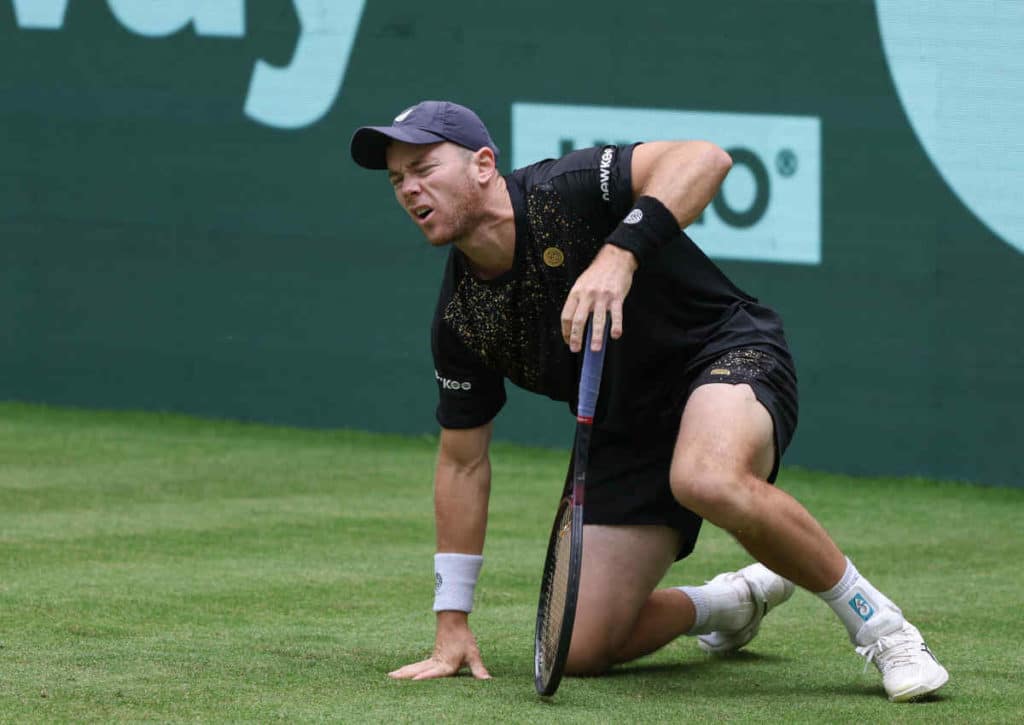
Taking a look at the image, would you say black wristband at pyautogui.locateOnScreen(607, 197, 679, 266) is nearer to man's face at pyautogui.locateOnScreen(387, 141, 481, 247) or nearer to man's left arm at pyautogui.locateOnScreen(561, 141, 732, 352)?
man's left arm at pyautogui.locateOnScreen(561, 141, 732, 352)

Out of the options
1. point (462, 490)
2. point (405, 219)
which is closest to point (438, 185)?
point (462, 490)

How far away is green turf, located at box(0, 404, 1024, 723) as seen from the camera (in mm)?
4121

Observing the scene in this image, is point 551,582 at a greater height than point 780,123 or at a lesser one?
lesser

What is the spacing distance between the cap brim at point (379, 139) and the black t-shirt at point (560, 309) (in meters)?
0.29

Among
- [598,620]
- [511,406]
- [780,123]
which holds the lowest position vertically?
[511,406]

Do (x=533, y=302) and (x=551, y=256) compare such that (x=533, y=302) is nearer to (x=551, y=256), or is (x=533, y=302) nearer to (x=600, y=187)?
(x=551, y=256)

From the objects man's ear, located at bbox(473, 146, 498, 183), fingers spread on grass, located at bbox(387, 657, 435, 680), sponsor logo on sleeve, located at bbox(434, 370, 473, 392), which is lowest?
fingers spread on grass, located at bbox(387, 657, 435, 680)

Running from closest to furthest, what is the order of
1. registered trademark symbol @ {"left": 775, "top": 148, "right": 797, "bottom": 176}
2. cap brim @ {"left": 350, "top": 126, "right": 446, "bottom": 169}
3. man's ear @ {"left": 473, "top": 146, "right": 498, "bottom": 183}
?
cap brim @ {"left": 350, "top": 126, "right": 446, "bottom": 169}, man's ear @ {"left": 473, "top": 146, "right": 498, "bottom": 183}, registered trademark symbol @ {"left": 775, "top": 148, "right": 797, "bottom": 176}

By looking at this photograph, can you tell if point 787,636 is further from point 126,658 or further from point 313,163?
point 313,163

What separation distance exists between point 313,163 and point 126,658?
17.0 ft

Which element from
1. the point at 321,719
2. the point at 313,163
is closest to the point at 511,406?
the point at 313,163

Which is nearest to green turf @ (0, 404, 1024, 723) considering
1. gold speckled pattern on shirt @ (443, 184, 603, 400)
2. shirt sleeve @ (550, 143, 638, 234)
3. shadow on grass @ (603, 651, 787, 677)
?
shadow on grass @ (603, 651, 787, 677)

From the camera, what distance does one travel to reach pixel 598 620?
178 inches

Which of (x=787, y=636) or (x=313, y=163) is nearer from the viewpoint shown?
(x=787, y=636)
